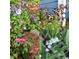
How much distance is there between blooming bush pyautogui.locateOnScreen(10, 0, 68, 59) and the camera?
4098 mm

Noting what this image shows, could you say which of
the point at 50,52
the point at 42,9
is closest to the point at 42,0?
the point at 42,9

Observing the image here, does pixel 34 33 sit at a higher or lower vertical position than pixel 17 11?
lower

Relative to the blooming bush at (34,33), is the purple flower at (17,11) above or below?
above

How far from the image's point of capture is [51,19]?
4332 millimetres

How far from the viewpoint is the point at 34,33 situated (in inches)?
164

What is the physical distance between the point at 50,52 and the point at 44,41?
0.54 feet

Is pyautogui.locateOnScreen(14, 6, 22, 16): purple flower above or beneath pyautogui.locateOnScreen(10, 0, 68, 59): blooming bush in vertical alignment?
above

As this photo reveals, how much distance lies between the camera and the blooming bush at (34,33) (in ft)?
13.4
